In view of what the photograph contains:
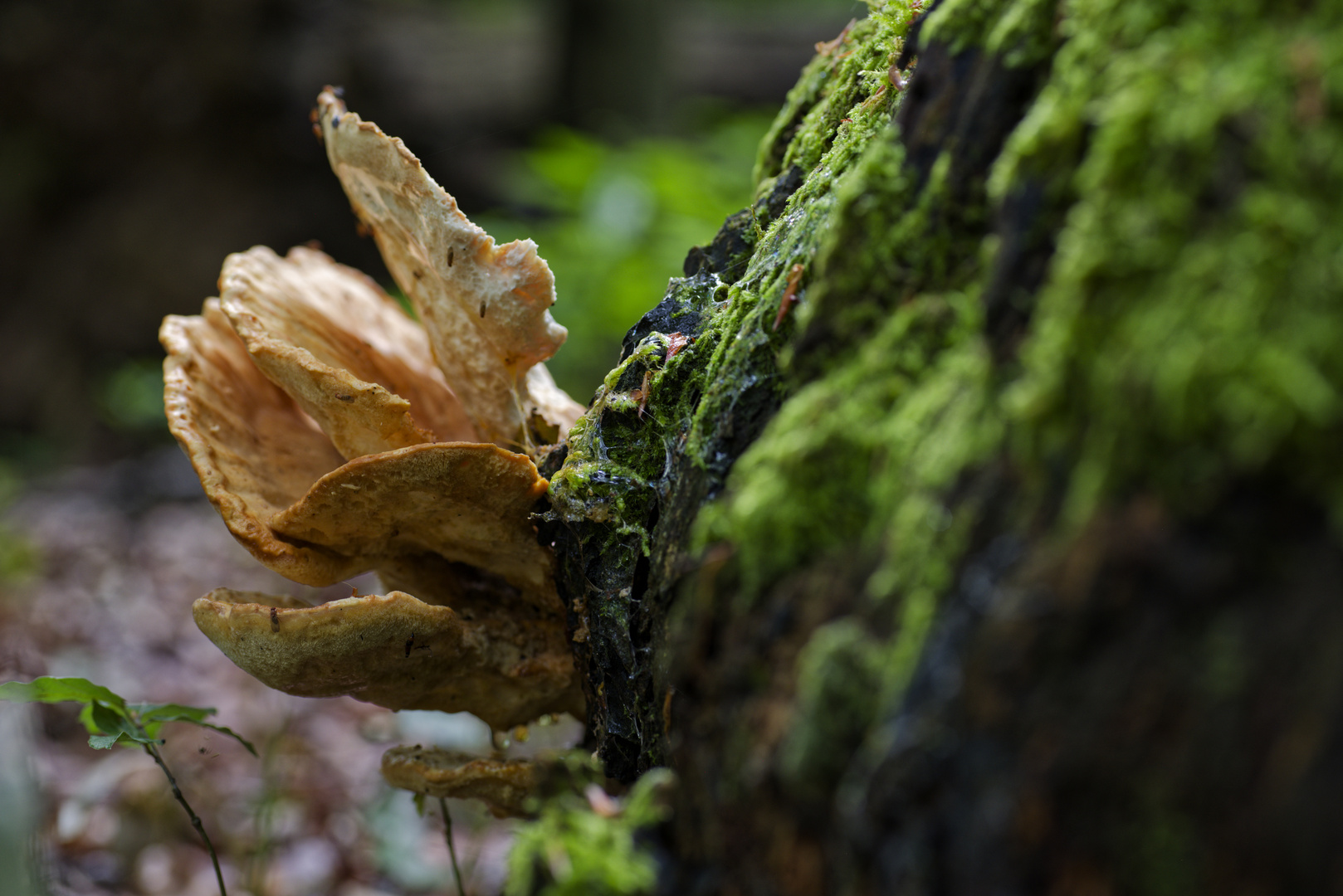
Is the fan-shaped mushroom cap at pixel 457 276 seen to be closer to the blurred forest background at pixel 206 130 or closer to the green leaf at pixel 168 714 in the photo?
the green leaf at pixel 168 714

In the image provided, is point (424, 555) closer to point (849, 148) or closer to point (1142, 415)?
point (849, 148)

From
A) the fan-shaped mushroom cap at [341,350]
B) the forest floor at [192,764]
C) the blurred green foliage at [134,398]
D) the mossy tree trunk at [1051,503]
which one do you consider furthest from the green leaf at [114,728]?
the blurred green foliage at [134,398]

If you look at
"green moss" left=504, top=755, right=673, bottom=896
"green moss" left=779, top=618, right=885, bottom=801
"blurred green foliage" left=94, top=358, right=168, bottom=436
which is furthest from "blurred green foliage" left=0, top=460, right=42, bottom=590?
"green moss" left=779, top=618, right=885, bottom=801

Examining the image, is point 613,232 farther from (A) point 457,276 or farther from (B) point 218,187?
(B) point 218,187

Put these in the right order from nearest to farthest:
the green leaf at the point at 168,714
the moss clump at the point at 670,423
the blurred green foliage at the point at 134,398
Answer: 1. the moss clump at the point at 670,423
2. the green leaf at the point at 168,714
3. the blurred green foliage at the point at 134,398

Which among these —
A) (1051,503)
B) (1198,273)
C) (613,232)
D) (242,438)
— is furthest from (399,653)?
(613,232)

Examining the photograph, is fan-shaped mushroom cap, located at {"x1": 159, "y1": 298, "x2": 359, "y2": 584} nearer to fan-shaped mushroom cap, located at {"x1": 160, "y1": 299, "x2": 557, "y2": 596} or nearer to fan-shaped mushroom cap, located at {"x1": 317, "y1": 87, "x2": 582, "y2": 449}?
fan-shaped mushroom cap, located at {"x1": 160, "y1": 299, "x2": 557, "y2": 596}
